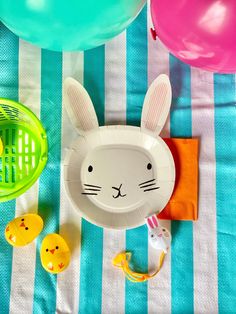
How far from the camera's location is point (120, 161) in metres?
0.74

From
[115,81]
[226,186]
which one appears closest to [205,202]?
[226,186]

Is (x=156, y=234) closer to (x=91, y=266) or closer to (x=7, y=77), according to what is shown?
(x=91, y=266)

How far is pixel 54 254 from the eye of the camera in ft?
2.32

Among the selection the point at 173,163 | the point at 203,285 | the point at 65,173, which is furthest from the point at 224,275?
the point at 65,173

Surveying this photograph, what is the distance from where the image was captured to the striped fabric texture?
72 cm

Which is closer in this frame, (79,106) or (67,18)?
(67,18)

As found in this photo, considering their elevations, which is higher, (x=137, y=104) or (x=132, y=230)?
(x=137, y=104)

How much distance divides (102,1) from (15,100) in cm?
28

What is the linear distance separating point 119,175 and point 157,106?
14 centimetres

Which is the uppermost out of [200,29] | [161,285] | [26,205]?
[200,29]

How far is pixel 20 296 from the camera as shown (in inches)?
28.4

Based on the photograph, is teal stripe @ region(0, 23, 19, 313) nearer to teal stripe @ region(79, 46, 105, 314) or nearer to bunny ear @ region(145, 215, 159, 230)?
teal stripe @ region(79, 46, 105, 314)

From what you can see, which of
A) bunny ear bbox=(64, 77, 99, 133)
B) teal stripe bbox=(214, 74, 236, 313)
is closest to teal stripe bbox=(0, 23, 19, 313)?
bunny ear bbox=(64, 77, 99, 133)

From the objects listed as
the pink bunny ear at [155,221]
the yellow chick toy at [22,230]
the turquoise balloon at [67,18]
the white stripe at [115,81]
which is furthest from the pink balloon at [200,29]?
the yellow chick toy at [22,230]
